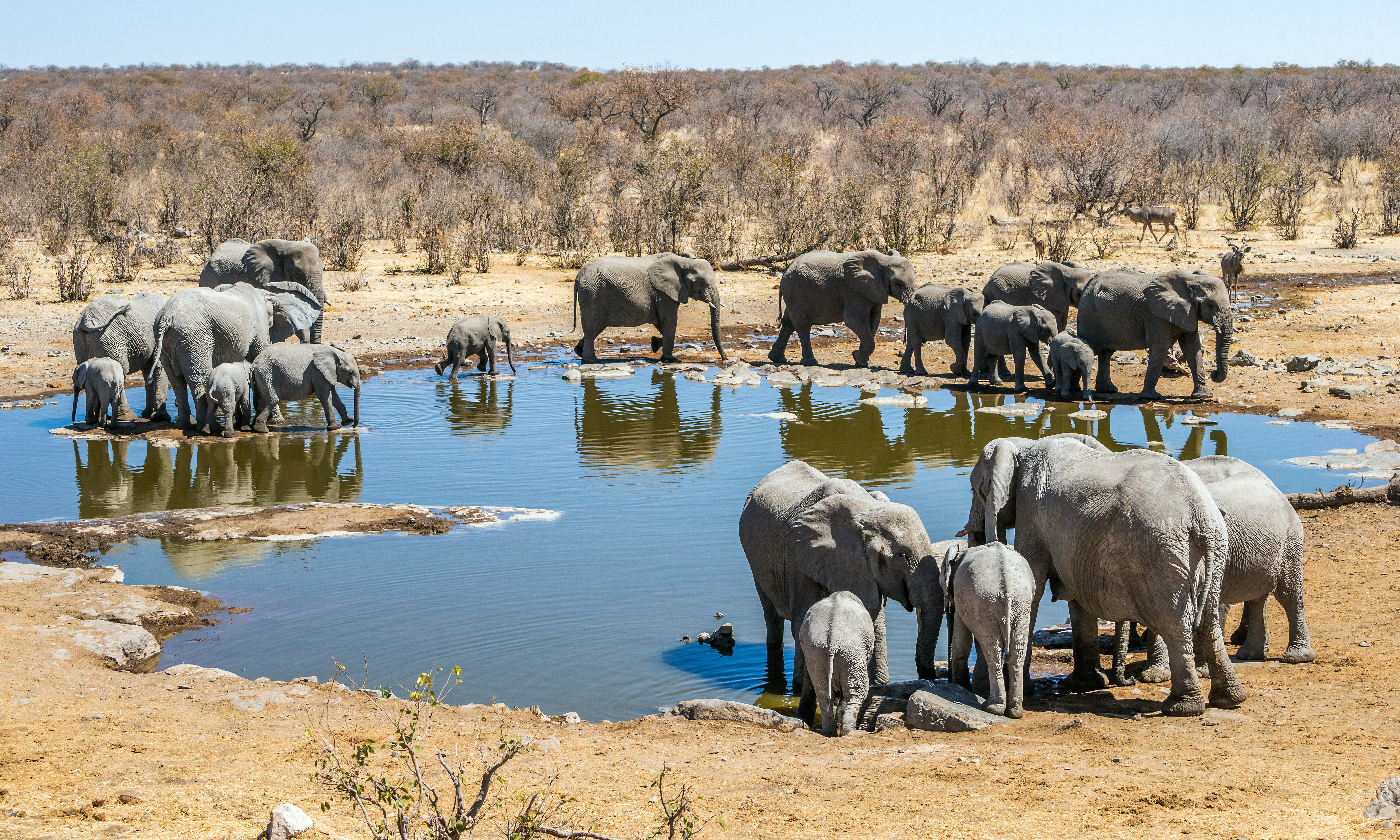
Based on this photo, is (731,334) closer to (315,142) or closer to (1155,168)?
(1155,168)

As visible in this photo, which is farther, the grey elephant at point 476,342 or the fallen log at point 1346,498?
the grey elephant at point 476,342

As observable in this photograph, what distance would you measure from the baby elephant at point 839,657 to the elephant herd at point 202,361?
9743 mm

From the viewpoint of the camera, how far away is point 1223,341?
54.6 ft

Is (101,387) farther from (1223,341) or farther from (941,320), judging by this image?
(1223,341)

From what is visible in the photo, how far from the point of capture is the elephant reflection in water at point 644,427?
569 inches

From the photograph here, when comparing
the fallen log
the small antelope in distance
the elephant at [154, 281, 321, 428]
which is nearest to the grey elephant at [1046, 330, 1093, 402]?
the fallen log

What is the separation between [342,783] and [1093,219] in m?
29.2

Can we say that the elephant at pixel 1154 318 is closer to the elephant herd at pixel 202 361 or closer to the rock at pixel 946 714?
the elephant herd at pixel 202 361

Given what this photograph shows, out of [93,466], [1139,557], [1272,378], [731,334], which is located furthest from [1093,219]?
[1139,557]

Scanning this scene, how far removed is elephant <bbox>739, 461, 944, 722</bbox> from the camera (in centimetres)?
729

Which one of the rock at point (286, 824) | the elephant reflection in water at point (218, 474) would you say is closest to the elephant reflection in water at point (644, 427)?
the elephant reflection in water at point (218, 474)

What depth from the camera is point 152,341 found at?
16.1 m

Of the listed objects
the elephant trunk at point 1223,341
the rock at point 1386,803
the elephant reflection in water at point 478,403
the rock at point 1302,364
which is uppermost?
the elephant trunk at point 1223,341

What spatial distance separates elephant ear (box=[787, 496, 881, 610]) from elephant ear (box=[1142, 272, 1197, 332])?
10461mm
